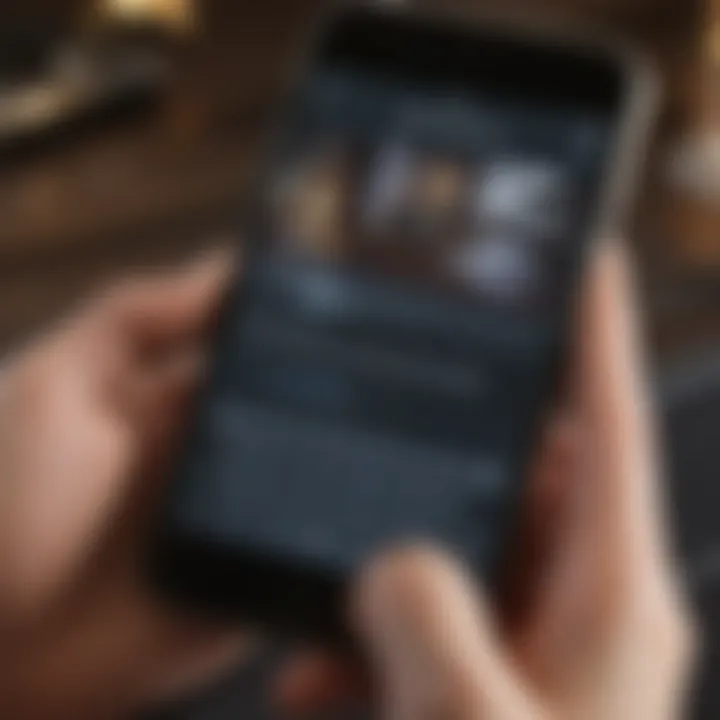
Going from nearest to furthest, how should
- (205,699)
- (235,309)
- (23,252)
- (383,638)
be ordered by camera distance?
(383,638) → (235,309) → (205,699) → (23,252)

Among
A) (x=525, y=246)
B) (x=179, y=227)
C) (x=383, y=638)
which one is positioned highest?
(x=179, y=227)

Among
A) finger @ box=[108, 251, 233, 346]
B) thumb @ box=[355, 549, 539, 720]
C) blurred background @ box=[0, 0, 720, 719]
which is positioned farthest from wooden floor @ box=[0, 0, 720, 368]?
thumb @ box=[355, 549, 539, 720]

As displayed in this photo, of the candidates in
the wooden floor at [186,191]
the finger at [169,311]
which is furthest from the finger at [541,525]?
the wooden floor at [186,191]

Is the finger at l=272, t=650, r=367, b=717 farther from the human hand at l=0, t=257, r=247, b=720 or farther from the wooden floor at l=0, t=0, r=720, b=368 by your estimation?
the wooden floor at l=0, t=0, r=720, b=368

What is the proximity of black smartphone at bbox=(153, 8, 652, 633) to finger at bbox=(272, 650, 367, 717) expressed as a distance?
14 millimetres

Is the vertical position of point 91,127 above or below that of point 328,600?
above

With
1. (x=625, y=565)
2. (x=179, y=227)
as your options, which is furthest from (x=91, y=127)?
(x=625, y=565)

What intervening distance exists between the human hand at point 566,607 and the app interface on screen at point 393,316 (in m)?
0.02

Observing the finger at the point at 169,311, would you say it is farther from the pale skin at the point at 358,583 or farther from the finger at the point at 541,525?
the finger at the point at 541,525

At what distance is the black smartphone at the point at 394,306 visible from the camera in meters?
0.64

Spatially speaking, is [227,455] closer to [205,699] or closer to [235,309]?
[235,309]

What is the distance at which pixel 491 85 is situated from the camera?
2.23 ft

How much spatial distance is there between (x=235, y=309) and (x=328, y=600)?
0.11 m

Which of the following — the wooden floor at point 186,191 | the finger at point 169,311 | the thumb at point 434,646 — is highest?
the wooden floor at point 186,191
